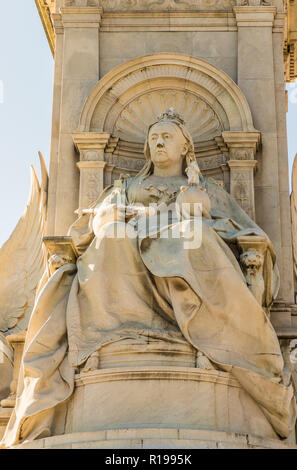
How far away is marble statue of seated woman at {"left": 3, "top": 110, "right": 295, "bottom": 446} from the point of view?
14.3m

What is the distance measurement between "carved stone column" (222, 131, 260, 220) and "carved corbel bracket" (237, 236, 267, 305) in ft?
5.19

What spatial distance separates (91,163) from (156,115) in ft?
4.50

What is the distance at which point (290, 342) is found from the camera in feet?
52.9

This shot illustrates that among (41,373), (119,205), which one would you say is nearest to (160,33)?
(119,205)

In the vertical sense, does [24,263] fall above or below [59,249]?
above

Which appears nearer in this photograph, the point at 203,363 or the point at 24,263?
the point at 203,363

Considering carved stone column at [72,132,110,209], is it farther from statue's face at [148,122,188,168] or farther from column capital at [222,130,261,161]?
column capital at [222,130,261,161]

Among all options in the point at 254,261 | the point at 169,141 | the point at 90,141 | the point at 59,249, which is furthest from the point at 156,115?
the point at 254,261

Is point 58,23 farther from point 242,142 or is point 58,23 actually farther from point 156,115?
point 242,142

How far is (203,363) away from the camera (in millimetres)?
14086

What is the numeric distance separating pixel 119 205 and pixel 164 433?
11.4ft

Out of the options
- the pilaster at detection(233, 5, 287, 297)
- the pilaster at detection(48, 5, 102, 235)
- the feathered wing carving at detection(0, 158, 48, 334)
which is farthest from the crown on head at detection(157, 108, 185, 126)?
the feathered wing carving at detection(0, 158, 48, 334)

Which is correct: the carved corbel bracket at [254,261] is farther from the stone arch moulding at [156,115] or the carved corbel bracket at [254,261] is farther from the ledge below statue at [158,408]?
the stone arch moulding at [156,115]

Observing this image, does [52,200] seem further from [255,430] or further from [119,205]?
[255,430]
